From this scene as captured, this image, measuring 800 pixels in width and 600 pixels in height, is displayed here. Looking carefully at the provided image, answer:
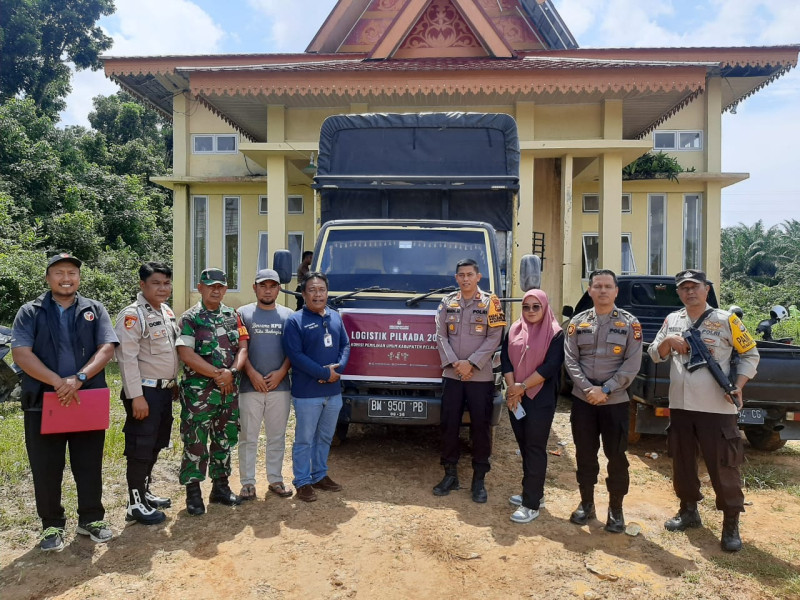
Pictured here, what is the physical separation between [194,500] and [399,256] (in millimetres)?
2739

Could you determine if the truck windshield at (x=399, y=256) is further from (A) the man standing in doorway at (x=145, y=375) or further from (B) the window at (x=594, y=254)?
(B) the window at (x=594, y=254)

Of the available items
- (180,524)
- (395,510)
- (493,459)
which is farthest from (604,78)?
(180,524)

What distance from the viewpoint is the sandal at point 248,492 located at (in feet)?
14.3

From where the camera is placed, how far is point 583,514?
4125mm

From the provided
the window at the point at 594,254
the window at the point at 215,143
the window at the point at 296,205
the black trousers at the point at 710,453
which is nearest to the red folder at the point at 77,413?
the black trousers at the point at 710,453

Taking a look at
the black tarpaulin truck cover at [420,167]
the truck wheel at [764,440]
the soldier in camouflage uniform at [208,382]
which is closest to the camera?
the soldier in camouflage uniform at [208,382]

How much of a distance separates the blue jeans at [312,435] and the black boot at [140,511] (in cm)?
99

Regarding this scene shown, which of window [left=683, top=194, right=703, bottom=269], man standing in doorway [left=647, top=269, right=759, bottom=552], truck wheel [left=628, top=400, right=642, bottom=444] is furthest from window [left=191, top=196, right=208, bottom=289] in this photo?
man standing in doorway [left=647, top=269, right=759, bottom=552]

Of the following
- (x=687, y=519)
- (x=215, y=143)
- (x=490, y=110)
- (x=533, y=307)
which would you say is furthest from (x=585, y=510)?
(x=215, y=143)

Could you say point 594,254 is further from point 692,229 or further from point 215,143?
point 215,143

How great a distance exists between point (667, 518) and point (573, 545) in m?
Answer: 1.00

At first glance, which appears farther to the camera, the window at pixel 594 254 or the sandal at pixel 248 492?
the window at pixel 594 254

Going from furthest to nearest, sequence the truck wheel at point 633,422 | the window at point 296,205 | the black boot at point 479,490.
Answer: the window at point 296,205 < the truck wheel at point 633,422 < the black boot at point 479,490

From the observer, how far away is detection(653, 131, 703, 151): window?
1281cm
